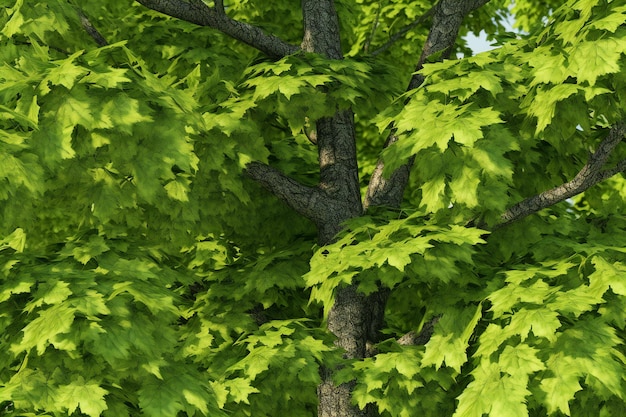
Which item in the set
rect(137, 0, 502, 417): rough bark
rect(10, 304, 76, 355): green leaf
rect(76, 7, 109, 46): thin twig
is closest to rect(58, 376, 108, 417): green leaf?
rect(10, 304, 76, 355): green leaf

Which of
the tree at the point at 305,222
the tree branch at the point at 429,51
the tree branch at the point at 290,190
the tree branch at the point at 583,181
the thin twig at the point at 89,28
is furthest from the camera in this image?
the tree branch at the point at 429,51

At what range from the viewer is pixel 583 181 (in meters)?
7.75

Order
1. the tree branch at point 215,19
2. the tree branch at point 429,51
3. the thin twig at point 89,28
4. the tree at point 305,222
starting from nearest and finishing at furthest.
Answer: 1. the tree at point 305,222
2. the thin twig at point 89,28
3. the tree branch at point 215,19
4. the tree branch at point 429,51

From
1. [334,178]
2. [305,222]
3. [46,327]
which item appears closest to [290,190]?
[334,178]

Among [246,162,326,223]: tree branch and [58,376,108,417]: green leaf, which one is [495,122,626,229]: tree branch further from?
[58,376,108,417]: green leaf

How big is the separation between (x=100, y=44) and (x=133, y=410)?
4439 millimetres

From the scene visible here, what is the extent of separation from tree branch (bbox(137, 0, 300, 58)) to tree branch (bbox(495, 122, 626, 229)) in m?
3.08

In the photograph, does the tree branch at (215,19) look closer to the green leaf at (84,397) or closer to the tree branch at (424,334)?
the tree branch at (424,334)

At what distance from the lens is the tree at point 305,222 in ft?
20.5

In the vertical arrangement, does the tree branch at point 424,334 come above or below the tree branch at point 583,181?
below

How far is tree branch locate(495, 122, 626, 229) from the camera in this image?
757 centimetres

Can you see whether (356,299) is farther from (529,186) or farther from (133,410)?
(133,410)

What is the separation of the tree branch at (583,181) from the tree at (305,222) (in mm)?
20

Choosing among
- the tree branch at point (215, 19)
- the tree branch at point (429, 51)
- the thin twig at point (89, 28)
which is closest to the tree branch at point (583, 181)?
the tree branch at point (429, 51)
